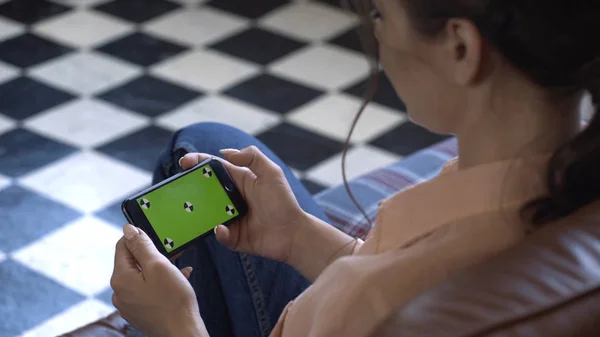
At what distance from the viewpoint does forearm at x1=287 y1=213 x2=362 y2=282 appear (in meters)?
1.35

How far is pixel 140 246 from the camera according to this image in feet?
A: 4.04

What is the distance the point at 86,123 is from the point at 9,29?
0.78m

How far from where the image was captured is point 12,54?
11.2 feet

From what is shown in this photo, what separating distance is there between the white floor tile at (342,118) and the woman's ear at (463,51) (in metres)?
2.11

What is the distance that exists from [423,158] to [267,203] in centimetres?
64

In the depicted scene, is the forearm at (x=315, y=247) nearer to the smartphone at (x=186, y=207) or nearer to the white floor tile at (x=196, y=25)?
the smartphone at (x=186, y=207)

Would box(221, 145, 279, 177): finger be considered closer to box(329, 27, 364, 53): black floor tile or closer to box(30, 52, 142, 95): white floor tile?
box(30, 52, 142, 95): white floor tile

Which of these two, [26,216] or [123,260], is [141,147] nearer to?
[26,216]

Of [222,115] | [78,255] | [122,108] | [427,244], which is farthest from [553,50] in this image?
[122,108]

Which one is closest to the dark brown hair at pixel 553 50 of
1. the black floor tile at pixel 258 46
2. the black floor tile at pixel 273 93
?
the black floor tile at pixel 273 93

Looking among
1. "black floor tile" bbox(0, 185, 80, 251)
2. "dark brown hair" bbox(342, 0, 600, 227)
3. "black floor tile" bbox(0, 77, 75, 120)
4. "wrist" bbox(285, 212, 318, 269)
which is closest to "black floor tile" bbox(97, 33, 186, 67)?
"black floor tile" bbox(0, 77, 75, 120)

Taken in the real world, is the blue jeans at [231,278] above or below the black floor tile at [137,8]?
below

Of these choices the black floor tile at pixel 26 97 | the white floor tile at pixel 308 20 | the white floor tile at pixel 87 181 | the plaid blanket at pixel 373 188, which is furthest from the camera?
the white floor tile at pixel 308 20

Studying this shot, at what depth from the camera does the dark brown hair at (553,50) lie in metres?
0.80
